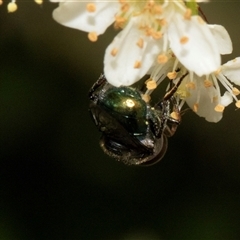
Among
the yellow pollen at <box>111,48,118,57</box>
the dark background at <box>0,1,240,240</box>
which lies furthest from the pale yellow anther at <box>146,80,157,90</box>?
the dark background at <box>0,1,240,240</box>

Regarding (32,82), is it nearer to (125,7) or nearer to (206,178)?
(206,178)

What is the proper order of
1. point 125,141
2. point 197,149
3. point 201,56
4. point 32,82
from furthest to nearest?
point 197,149 < point 32,82 < point 125,141 < point 201,56

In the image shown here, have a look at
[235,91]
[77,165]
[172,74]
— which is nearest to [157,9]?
[172,74]

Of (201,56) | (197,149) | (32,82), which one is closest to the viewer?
(201,56)

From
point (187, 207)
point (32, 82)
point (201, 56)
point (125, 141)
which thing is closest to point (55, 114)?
point (32, 82)

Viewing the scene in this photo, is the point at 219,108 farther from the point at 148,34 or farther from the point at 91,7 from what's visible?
the point at 91,7

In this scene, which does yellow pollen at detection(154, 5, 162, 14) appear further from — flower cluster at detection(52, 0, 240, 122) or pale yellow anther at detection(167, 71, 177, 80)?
pale yellow anther at detection(167, 71, 177, 80)
